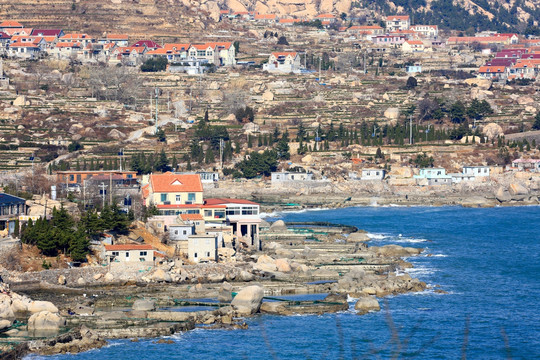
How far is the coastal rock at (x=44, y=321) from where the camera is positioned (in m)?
38.6

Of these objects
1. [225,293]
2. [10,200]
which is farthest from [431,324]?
[10,200]

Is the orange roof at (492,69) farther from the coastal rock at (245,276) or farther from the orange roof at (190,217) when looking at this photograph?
the coastal rock at (245,276)

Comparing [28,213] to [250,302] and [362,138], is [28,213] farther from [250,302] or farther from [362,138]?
[362,138]

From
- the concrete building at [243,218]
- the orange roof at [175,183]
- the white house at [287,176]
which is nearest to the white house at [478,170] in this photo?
the white house at [287,176]

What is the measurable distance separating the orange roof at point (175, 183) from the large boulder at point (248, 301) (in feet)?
67.5

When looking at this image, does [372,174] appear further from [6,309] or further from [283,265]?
[6,309]

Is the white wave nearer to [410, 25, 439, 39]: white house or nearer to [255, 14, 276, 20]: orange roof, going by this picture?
[255, 14, 276, 20]: orange roof

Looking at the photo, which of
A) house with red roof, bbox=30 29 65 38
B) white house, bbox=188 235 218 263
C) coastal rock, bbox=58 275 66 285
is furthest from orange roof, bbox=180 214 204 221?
house with red roof, bbox=30 29 65 38

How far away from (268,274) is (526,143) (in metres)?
55.5

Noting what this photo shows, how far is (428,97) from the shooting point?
115 m

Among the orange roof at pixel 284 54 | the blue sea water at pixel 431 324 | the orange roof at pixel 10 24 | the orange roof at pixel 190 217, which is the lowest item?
the blue sea water at pixel 431 324

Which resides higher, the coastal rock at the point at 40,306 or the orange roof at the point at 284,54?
the orange roof at the point at 284,54

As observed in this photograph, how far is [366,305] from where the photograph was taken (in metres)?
43.9

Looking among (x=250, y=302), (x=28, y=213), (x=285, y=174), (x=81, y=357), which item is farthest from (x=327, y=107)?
(x=81, y=357)
